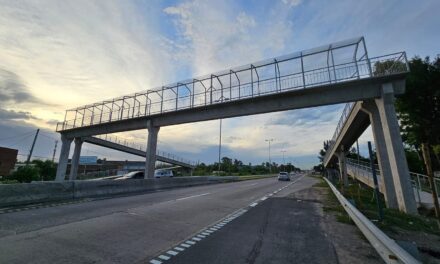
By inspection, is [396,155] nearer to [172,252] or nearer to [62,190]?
[172,252]

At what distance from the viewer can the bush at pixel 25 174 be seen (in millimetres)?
37312

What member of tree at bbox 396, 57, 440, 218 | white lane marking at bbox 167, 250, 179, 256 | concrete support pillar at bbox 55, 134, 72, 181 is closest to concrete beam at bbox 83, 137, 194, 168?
concrete support pillar at bbox 55, 134, 72, 181

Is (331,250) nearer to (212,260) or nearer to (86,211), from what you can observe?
(212,260)

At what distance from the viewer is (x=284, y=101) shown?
21.1m

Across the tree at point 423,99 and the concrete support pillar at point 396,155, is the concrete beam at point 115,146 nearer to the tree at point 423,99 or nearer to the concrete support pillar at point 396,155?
the concrete support pillar at point 396,155

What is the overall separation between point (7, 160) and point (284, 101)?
57664 mm

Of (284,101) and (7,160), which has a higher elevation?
(284,101)

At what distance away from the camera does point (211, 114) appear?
2491 cm

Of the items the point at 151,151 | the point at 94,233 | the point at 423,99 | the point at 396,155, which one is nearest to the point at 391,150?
the point at 396,155

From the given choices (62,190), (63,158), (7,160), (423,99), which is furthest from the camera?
(7,160)

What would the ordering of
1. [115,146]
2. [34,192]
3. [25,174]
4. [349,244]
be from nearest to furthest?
[349,244] < [34,192] < [25,174] < [115,146]

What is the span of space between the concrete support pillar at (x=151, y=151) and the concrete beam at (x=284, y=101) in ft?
3.15

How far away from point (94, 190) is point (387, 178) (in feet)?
61.9

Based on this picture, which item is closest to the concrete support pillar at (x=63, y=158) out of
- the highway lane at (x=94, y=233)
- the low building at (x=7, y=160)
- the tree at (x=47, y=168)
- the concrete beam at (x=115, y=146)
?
the concrete beam at (x=115, y=146)
